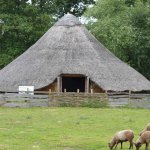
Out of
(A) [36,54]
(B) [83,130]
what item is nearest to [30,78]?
(A) [36,54]

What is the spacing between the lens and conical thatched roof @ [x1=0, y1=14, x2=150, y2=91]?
42.9 m

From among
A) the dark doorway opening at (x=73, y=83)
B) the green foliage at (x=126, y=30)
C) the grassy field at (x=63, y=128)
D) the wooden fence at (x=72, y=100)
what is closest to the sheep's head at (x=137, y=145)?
the grassy field at (x=63, y=128)

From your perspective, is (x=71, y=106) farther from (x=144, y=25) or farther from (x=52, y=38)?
(x=144, y=25)

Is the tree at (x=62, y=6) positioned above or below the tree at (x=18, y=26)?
above

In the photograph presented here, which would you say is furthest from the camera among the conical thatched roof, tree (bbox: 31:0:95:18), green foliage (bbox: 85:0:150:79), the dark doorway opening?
tree (bbox: 31:0:95:18)

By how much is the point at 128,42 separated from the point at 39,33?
34.2 ft

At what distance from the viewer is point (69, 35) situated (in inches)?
1896

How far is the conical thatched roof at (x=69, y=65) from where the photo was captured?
42.9 metres

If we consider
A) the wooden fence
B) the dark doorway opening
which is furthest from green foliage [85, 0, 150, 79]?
the wooden fence

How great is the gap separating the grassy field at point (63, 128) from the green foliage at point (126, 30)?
66.4ft

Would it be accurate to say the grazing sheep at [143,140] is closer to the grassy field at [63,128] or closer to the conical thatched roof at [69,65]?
the grassy field at [63,128]

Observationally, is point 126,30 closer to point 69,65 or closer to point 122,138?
point 69,65

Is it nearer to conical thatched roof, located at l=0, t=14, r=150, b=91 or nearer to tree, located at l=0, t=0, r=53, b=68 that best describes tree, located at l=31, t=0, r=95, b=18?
tree, located at l=0, t=0, r=53, b=68

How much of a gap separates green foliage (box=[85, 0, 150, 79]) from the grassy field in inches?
797
